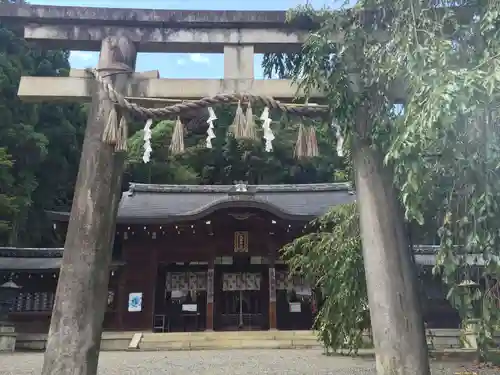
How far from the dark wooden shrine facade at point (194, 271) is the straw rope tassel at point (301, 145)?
A: 991cm

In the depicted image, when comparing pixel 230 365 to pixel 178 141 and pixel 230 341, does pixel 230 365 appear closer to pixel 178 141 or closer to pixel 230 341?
pixel 230 341

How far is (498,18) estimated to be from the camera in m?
2.85

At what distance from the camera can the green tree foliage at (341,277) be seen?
7.27 m

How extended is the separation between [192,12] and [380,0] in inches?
68.4

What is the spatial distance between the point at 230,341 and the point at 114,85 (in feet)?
32.9

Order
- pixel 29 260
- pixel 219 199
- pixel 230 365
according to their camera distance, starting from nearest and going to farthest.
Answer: pixel 230 365 → pixel 219 199 → pixel 29 260

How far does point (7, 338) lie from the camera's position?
12.4 metres

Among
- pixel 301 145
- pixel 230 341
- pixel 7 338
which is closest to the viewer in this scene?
pixel 301 145

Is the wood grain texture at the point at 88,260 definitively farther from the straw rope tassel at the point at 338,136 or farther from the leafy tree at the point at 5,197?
the leafy tree at the point at 5,197

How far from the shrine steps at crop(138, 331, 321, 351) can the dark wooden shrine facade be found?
88 centimetres

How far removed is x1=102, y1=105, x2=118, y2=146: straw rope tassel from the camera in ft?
12.5

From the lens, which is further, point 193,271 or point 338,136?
point 193,271

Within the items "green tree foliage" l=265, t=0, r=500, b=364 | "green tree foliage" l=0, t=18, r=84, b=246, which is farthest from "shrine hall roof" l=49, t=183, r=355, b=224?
"green tree foliage" l=265, t=0, r=500, b=364

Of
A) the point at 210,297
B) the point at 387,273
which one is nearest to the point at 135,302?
the point at 210,297
